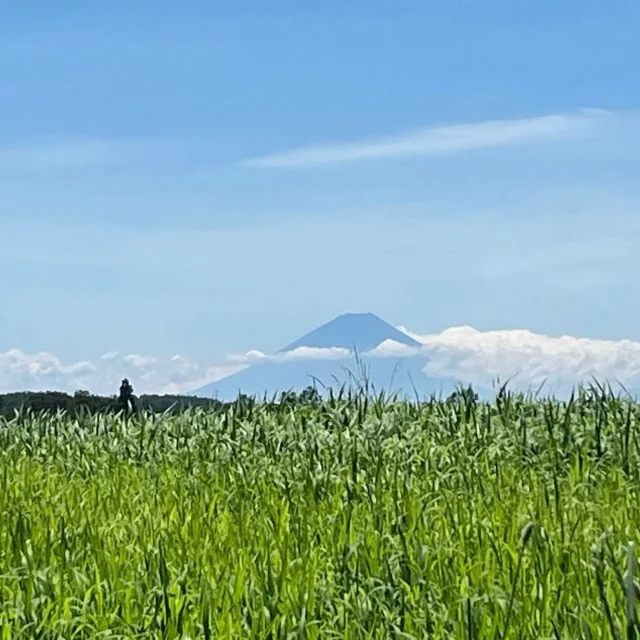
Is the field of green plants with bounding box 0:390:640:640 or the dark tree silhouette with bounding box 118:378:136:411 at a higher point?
the dark tree silhouette with bounding box 118:378:136:411

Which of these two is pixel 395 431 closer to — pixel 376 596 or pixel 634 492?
pixel 634 492

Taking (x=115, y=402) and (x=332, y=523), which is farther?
(x=115, y=402)

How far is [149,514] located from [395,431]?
9.59 ft

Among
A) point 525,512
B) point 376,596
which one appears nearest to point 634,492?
point 525,512

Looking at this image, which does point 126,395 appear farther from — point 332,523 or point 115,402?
point 332,523

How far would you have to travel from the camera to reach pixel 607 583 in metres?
4.59

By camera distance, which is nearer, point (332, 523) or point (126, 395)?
point (332, 523)

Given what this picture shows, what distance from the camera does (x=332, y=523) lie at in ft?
19.6

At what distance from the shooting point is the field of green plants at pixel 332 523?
4328 mm

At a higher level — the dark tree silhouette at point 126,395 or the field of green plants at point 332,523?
the dark tree silhouette at point 126,395

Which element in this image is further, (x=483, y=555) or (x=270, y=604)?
(x=483, y=555)

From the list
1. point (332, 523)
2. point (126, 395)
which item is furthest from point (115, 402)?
point (332, 523)

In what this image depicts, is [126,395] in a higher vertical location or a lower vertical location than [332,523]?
higher

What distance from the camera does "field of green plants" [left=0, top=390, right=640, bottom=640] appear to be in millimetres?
4328
